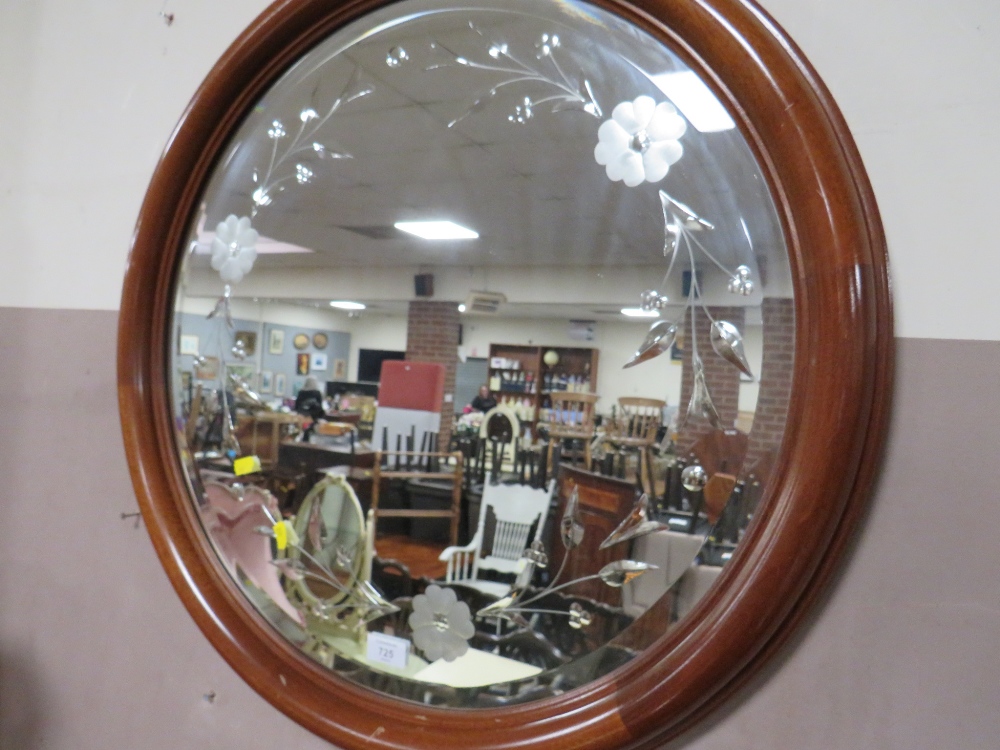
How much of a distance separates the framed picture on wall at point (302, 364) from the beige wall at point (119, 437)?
0.33 meters

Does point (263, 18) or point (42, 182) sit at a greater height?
point (263, 18)

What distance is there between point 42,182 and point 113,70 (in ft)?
0.76

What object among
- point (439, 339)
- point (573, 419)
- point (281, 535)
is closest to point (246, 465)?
point (281, 535)

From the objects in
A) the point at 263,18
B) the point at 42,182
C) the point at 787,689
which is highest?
the point at 263,18

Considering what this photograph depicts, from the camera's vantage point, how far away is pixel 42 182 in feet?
3.67

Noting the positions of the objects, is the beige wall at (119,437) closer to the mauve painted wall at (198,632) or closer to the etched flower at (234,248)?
the mauve painted wall at (198,632)

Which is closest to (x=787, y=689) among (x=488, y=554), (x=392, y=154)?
(x=488, y=554)

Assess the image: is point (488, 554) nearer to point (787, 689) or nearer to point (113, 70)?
point (787, 689)

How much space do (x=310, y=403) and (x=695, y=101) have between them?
63cm

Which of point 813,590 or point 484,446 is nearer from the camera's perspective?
point 813,590

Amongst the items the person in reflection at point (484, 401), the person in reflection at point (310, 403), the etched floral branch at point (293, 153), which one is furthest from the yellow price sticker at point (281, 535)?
the etched floral branch at point (293, 153)

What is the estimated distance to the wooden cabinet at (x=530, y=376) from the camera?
29.9 inches

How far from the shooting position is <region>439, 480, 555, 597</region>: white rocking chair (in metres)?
0.76

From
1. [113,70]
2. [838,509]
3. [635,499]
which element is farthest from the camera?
[113,70]
